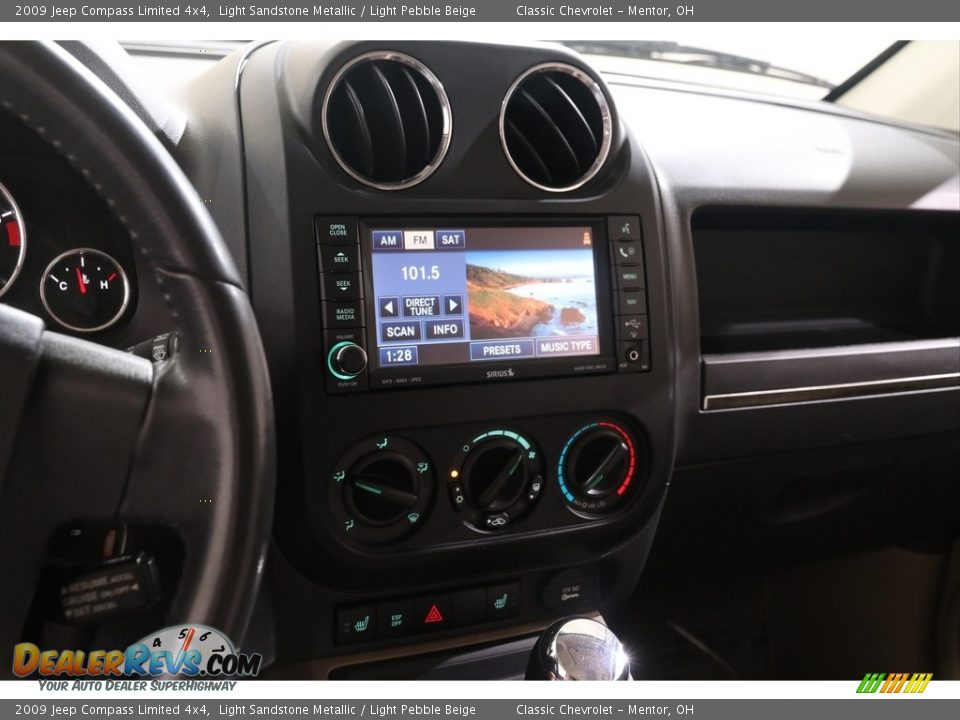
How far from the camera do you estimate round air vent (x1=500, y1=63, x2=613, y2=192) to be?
0.98 metres

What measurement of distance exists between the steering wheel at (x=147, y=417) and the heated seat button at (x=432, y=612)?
0.38m

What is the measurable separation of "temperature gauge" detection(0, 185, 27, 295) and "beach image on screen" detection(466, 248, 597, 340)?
473 millimetres

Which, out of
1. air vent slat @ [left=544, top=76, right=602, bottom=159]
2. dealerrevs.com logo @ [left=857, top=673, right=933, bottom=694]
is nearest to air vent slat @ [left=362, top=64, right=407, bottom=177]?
air vent slat @ [left=544, top=76, right=602, bottom=159]

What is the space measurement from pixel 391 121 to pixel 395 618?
0.60m

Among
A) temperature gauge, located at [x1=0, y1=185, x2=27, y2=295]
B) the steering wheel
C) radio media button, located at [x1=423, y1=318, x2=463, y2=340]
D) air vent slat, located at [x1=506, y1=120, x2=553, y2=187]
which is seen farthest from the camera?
air vent slat, located at [x1=506, y1=120, x2=553, y2=187]

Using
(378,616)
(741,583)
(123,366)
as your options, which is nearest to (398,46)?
(123,366)

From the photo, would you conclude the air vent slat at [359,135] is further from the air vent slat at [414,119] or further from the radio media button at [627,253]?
the radio media button at [627,253]

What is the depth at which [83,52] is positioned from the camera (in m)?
0.76

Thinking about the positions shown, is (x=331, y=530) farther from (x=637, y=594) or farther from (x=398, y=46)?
(x=637, y=594)

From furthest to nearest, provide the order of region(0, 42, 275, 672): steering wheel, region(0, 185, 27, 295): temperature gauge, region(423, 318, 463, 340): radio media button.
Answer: region(423, 318, 463, 340): radio media button, region(0, 185, 27, 295): temperature gauge, region(0, 42, 275, 672): steering wheel

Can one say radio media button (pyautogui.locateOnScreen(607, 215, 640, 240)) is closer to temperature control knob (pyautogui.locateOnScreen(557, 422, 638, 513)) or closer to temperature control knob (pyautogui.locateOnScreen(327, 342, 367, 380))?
temperature control knob (pyautogui.locateOnScreen(557, 422, 638, 513))

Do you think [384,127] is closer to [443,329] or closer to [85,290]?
[443,329]

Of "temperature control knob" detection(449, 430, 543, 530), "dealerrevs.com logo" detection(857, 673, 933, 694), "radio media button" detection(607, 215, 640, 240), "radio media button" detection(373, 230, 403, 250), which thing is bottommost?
"dealerrevs.com logo" detection(857, 673, 933, 694)

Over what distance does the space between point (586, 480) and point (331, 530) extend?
33 centimetres
